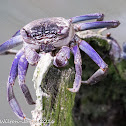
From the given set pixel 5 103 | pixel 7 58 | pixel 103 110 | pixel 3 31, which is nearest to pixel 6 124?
pixel 5 103

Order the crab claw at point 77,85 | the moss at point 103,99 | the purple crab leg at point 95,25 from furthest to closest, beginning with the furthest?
1. the moss at point 103,99
2. the purple crab leg at point 95,25
3. the crab claw at point 77,85

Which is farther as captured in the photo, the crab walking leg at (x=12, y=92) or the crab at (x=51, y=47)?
the crab walking leg at (x=12, y=92)

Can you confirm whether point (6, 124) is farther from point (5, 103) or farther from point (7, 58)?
point (7, 58)

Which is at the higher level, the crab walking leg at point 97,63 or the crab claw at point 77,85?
the crab walking leg at point 97,63

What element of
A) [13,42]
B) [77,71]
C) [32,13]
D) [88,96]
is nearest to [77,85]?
[77,71]

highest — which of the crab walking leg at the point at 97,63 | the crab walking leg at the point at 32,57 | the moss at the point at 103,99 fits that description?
the crab walking leg at the point at 32,57

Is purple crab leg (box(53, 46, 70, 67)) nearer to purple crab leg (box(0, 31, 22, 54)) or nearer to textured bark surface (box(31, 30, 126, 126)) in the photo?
textured bark surface (box(31, 30, 126, 126))

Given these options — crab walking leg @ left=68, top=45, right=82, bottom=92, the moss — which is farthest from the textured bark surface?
crab walking leg @ left=68, top=45, right=82, bottom=92

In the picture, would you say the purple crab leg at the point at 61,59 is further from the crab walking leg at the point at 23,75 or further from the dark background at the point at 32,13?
the dark background at the point at 32,13

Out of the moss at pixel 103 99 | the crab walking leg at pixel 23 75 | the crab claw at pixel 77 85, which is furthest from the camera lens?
the moss at pixel 103 99

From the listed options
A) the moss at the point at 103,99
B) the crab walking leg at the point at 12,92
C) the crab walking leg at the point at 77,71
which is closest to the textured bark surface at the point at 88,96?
the moss at the point at 103,99
